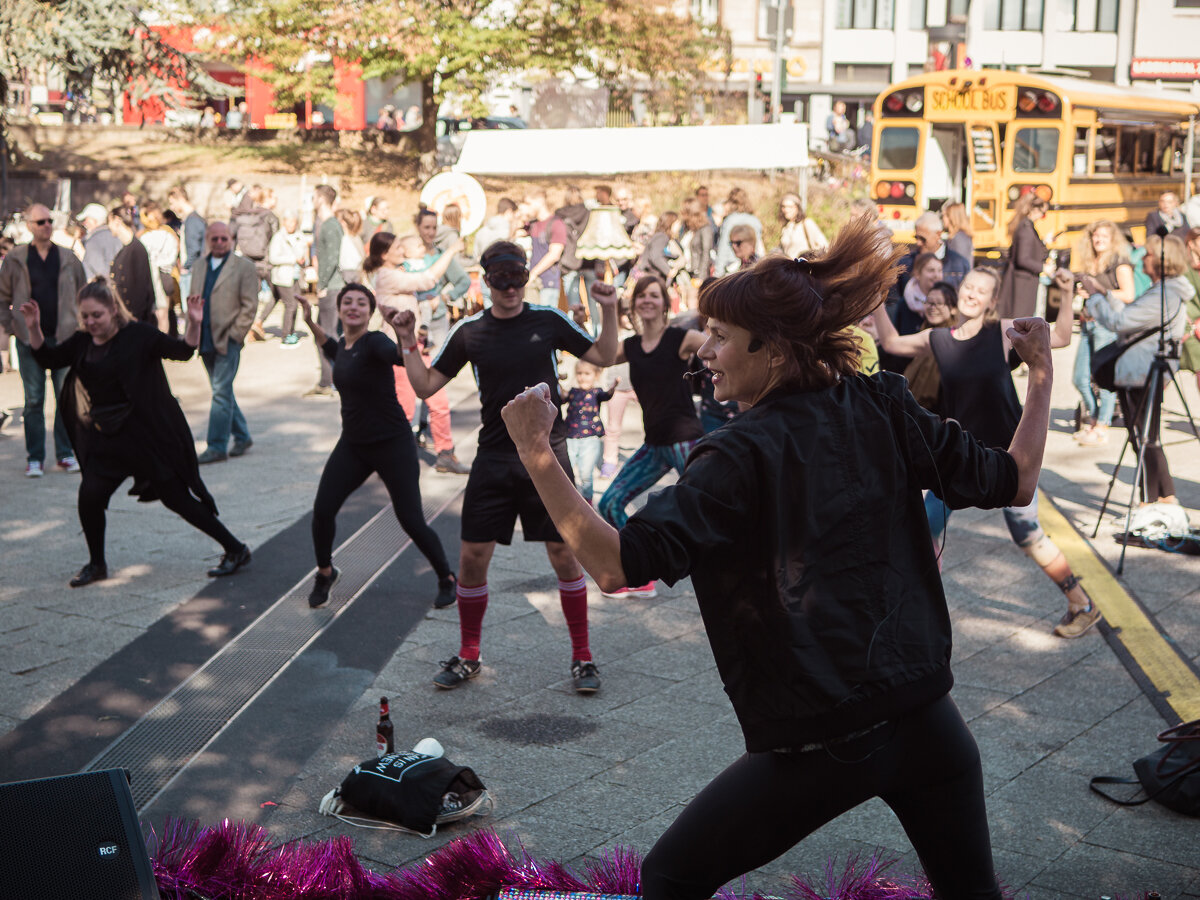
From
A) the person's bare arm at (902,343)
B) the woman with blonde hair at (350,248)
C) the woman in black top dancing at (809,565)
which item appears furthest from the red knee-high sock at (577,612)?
the woman with blonde hair at (350,248)

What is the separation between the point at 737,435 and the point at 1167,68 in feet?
178

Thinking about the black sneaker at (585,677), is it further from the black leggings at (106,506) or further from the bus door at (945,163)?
the bus door at (945,163)

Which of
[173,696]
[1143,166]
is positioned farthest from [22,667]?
[1143,166]

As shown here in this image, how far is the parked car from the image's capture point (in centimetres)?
3328

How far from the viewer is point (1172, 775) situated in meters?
4.38

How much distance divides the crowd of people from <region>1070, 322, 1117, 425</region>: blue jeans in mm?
34

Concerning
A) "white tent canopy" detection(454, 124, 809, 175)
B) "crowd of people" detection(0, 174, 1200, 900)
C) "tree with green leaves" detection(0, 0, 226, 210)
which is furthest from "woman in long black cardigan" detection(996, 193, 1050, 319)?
"tree with green leaves" detection(0, 0, 226, 210)

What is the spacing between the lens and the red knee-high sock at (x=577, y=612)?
563cm

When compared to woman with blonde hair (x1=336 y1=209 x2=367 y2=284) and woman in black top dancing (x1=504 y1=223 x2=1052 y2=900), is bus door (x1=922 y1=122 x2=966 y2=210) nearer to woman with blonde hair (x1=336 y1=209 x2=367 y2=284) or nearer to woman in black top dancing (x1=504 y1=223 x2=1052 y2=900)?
woman with blonde hair (x1=336 y1=209 x2=367 y2=284)

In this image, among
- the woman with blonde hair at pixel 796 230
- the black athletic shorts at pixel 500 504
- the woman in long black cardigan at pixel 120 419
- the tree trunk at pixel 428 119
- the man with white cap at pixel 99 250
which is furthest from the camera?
the tree trunk at pixel 428 119

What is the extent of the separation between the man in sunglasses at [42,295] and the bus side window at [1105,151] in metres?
15.5

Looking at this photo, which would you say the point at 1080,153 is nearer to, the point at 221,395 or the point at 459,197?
the point at 459,197

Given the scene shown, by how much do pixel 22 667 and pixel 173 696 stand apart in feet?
2.79

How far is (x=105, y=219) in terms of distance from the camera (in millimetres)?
15664
